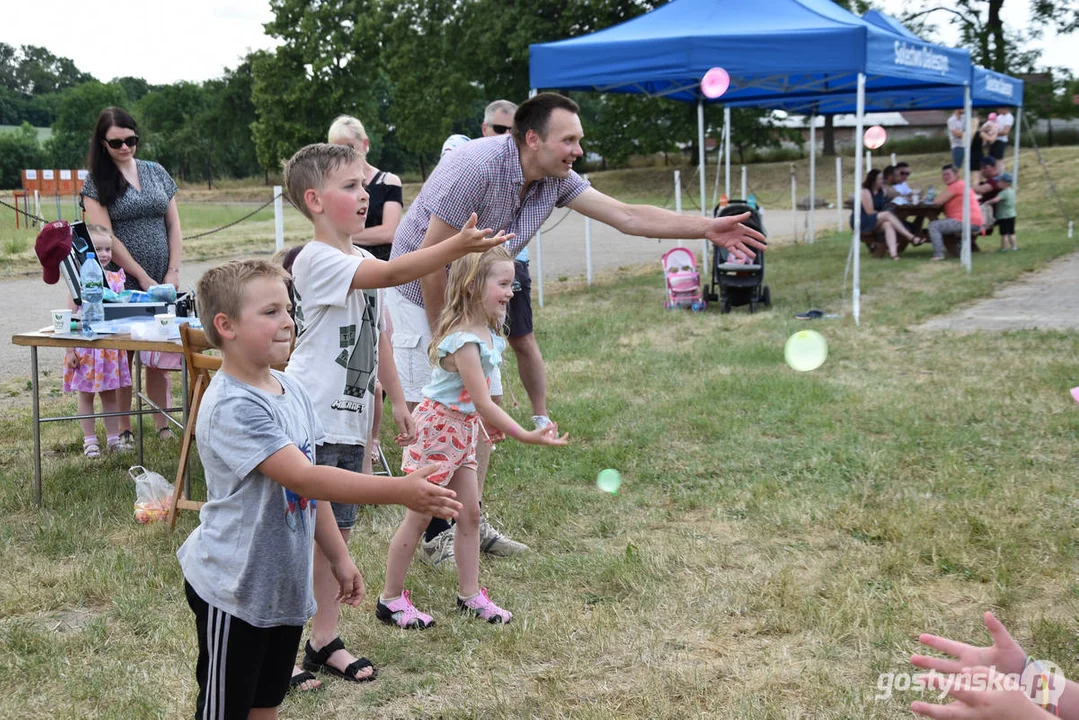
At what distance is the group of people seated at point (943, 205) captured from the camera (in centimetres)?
1505

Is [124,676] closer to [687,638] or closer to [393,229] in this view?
[687,638]

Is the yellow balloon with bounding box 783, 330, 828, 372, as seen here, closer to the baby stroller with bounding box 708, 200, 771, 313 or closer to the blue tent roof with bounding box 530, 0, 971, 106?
the baby stroller with bounding box 708, 200, 771, 313

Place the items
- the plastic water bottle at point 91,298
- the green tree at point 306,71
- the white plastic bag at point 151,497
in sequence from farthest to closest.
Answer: the green tree at point 306,71 < the plastic water bottle at point 91,298 < the white plastic bag at point 151,497

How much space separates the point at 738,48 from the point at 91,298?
23.7 feet

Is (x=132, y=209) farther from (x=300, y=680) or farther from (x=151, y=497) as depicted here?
(x=300, y=680)

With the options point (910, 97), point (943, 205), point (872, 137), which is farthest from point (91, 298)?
point (910, 97)

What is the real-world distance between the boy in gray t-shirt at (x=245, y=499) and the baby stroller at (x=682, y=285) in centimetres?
874

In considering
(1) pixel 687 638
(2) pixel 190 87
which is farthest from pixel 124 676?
(2) pixel 190 87

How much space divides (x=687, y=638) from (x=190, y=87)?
7874cm

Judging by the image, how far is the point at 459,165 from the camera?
382 cm

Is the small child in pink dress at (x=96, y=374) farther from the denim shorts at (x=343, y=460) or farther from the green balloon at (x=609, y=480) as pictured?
the denim shorts at (x=343, y=460)

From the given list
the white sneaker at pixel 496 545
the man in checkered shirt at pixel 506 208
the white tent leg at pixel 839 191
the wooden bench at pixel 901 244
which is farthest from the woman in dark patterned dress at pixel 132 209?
the white tent leg at pixel 839 191

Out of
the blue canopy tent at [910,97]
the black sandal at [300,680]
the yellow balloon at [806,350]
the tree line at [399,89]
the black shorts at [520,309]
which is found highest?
the tree line at [399,89]

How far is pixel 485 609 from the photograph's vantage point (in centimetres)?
350
